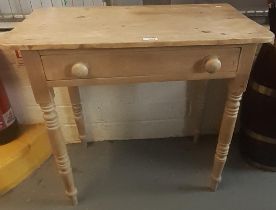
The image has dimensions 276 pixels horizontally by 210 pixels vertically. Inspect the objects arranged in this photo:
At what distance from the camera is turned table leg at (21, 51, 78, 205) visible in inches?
28.6

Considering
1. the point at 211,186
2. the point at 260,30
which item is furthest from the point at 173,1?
the point at 211,186

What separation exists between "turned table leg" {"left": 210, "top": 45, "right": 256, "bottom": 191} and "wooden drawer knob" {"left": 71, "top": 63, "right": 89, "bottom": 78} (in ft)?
1.42

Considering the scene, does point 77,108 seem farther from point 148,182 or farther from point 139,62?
point 139,62

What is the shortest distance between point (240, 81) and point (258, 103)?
31 centimetres

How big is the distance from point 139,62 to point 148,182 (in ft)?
2.04

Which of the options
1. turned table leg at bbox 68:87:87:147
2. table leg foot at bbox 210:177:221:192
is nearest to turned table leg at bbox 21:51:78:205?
turned table leg at bbox 68:87:87:147

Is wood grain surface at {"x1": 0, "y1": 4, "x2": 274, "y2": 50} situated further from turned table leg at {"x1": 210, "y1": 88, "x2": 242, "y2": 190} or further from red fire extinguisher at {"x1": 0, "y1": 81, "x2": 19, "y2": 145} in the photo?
red fire extinguisher at {"x1": 0, "y1": 81, "x2": 19, "y2": 145}

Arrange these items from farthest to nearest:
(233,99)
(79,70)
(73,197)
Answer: (73,197)
(233,99)
(79,70)

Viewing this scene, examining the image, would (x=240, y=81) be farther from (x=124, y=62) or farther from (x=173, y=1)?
(x=173, y=1)

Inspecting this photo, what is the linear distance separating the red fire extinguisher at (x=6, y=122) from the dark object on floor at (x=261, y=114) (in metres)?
0.99

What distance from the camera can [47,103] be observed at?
0.80 metres

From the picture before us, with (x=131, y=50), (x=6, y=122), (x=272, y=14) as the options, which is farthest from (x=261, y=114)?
(x=6, y=122)

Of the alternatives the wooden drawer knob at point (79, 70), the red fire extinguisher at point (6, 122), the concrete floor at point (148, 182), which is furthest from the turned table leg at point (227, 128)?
the red fire extinguisher at point (6, 122)

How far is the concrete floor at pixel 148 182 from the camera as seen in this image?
1.10m
